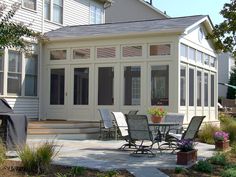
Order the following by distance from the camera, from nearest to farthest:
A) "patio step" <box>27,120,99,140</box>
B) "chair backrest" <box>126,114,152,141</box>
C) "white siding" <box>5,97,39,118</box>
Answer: "chair backrest" <box>126,114,152,141</box> < "patio step" <box>27,120,99,140</box> < "white siding" <box>5,97,39,118</box>

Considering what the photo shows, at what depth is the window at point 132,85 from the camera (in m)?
16.6

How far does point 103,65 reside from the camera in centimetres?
1714

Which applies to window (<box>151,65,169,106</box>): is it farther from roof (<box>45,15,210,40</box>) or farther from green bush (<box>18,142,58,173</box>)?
green bush (<box>18,142,58,173</box>)

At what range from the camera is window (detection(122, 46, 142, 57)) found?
655 inches

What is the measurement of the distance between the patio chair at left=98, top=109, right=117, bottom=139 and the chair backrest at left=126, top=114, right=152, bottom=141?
13.6 feet

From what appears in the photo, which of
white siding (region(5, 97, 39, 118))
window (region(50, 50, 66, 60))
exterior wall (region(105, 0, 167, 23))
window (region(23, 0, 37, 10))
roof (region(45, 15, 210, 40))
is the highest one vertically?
exterior wall (region(105, 0, 167, 23))

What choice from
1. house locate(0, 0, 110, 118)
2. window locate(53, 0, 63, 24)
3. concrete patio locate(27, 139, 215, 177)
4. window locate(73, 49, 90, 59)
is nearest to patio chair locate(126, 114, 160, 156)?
concrete patio locate(27, 139, 215, 177)

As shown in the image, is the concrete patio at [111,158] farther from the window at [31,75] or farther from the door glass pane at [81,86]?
the window at [31,75]

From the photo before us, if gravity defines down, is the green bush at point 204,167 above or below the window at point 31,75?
below

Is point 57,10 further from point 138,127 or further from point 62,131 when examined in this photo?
point 138,127

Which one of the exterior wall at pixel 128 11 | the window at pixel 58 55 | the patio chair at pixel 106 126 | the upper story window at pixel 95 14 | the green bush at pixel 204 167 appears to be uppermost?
the exterior wall at pixel 128 11

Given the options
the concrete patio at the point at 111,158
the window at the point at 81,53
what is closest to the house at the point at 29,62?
the window at the point at 81,53

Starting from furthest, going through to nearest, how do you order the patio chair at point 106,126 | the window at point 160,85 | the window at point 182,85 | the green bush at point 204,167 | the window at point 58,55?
the window at point 58,55
the window at point 182,85
the window at point 160,85
the patio chair at point 106,126
the green bush at point 204,167

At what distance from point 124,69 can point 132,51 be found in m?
0.77
